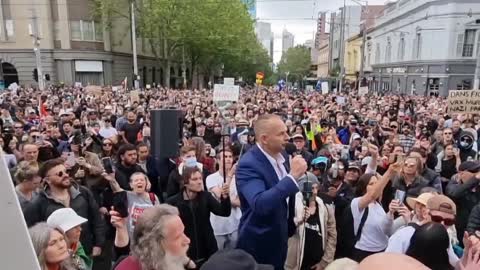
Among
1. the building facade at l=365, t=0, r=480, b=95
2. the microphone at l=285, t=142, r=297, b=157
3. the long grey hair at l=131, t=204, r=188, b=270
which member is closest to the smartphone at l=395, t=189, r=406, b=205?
the microphone at l=285, t=142, r=297, b=157

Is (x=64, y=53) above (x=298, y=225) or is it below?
above

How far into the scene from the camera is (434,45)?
124 feet

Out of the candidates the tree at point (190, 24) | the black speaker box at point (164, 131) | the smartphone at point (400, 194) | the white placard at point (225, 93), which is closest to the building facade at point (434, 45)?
the tree at point (190, 24)

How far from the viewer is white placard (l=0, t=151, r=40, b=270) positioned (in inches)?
39.8

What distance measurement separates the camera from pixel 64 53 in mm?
37656

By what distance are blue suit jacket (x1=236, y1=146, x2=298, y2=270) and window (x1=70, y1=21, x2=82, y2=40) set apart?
3885 cm

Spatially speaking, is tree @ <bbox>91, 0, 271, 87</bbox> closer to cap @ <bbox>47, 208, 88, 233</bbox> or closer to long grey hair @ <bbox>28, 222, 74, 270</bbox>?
cap @ <bbox>47, 208, 88, 233</bbox>

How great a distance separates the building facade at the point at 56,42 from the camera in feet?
120

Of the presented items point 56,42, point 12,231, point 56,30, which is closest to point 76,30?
point 56,30

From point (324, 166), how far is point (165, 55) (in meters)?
40.5

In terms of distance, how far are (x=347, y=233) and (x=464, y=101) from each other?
27.5 feet

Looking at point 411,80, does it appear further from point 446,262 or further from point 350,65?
point 446,262

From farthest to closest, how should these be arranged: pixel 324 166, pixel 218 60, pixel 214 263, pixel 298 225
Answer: pixel 218 60 < pixel 324 166 < pixel 298 225 < pixel 214 263

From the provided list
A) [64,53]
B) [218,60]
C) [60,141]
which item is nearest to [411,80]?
[218,60]
